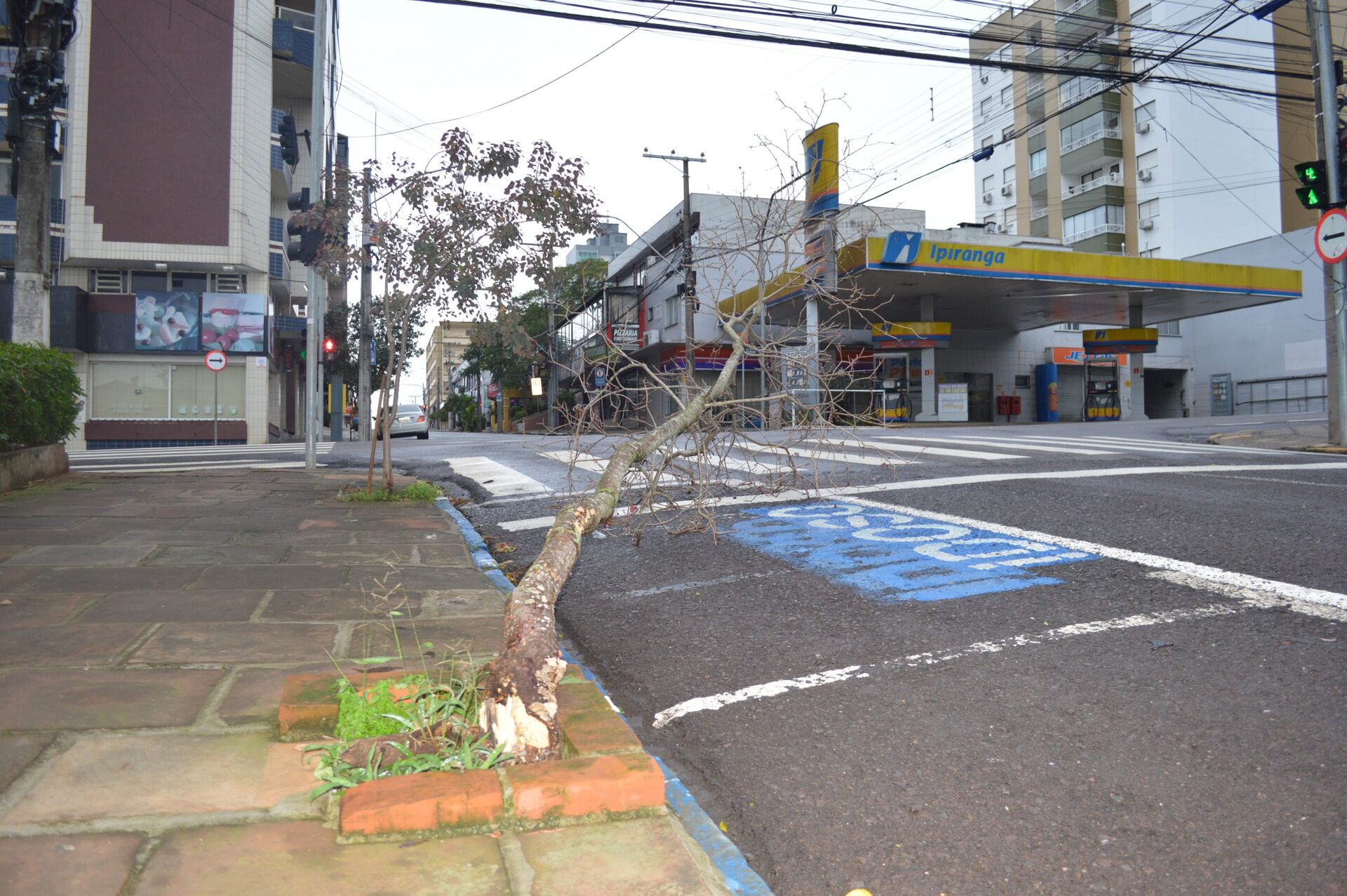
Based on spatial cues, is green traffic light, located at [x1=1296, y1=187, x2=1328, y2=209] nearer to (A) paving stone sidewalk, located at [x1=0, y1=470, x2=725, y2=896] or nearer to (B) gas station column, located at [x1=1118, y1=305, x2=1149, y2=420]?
(A) paving stone sidewalk, located at [x1=0, y1=470, x2=725, y2=896]

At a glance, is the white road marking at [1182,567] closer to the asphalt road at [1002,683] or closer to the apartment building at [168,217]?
the asphalt road at [1002,683]

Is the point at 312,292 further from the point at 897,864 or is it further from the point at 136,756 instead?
the point at 897,864

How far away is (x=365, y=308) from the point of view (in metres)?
18.6

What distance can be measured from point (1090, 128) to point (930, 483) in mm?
42573

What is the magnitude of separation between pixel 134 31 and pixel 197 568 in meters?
27.1

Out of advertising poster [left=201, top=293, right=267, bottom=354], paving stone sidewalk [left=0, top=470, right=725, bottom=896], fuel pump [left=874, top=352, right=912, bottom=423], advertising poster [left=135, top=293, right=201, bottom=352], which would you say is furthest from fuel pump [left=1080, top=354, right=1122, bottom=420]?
paving stone sidewalk [left=0, top=470, right=725, bottom=896]

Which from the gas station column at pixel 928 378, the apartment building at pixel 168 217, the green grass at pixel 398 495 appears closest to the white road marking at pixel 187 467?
the green grass at pixel 398 495

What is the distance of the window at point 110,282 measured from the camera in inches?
1065

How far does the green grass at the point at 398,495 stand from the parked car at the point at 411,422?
23008 millimetres

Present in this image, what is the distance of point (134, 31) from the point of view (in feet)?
85.3

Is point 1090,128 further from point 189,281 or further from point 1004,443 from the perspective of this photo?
point 189,281

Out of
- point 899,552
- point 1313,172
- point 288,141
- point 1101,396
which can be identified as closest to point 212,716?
point 899,552

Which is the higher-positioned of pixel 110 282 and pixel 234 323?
pixel 110 282

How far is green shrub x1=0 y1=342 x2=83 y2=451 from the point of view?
8945mm
